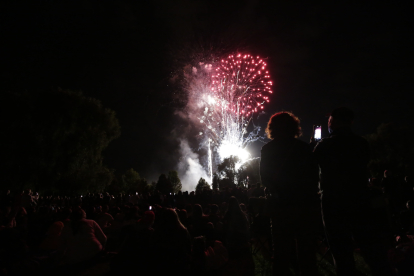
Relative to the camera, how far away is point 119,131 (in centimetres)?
3069

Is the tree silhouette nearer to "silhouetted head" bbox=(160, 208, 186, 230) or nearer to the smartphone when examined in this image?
"silhouetted head" bbox=(160, 208, 186, 230)

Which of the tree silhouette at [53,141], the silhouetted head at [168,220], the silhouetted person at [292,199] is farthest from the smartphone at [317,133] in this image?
the tree silhouette at [53,141]

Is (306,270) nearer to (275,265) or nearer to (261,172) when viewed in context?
(275,265)

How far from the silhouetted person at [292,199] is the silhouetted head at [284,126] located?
123 millimetres

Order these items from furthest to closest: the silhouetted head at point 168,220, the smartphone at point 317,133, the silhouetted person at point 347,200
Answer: the smartphone at point 317,133 → the silhouetted head at point 168,220 → the silhouetted person at point 347,200

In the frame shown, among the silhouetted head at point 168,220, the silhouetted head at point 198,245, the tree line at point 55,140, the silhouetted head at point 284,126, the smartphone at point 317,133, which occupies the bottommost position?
the silhouetted head at point 198,245

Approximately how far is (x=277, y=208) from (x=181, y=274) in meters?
1.37

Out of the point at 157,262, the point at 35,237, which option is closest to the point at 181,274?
the point at 157,262

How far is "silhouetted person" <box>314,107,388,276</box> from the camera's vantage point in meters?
2.33

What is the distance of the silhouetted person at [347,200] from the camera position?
91.6 inches

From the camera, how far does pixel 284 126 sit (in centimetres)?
301

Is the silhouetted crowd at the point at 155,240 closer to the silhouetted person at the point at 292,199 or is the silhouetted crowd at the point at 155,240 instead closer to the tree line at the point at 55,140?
the silhouetted person at the point at 292,199

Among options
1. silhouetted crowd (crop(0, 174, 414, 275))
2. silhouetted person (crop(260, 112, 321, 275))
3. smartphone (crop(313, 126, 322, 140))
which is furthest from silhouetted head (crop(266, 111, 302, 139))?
smartphone (crop(313, 126, 322, 140))

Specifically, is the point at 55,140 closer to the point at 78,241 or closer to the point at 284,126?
the point at 78,241
